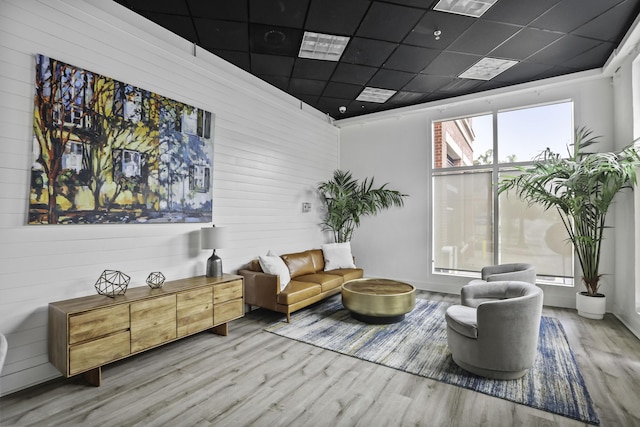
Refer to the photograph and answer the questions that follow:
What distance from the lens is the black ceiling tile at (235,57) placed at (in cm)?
409

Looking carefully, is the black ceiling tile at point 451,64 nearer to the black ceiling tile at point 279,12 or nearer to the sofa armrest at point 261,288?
the black ceiling tile at point 279,12

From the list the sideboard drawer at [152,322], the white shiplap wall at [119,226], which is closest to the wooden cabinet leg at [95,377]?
the sideboard drawer at [152,322]

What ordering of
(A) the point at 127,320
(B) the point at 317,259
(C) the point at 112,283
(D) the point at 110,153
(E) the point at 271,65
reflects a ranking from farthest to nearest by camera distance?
(B) the point at 317,259, (E) the point at 271,65, (D) the point at 110,153, (C) the point at 112,283, (A) the point at 127,320

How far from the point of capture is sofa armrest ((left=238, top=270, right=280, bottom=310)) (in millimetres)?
4180

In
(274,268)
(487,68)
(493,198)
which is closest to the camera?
(274,268)

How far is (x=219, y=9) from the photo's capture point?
10.6 ft

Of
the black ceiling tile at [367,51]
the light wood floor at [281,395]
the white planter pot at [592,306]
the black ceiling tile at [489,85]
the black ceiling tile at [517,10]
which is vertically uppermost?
the black ceiling tile at [489,85]

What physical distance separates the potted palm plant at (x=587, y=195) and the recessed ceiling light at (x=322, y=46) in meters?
3.13

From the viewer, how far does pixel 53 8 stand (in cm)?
275

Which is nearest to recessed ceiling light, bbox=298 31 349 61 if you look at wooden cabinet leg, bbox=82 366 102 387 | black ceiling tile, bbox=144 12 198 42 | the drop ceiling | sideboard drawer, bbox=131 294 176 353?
the drop ceiling

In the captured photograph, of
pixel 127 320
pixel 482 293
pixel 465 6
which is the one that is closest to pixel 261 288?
pixel 127 320

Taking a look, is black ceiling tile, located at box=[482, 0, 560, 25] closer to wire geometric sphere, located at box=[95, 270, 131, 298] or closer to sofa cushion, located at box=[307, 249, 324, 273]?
sofa cushion, located at box=[307, 249, 324, 273]

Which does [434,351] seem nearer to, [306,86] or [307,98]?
[306,86]

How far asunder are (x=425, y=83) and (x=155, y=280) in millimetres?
4782
